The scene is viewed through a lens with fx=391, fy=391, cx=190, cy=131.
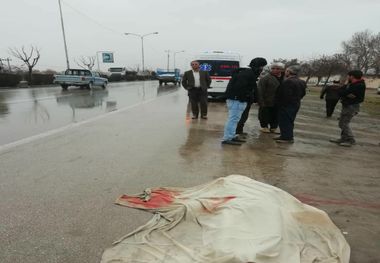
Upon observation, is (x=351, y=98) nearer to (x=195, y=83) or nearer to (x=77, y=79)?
(x=195, y=83)

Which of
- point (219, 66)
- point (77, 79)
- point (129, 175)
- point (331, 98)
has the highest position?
point (219, 66)

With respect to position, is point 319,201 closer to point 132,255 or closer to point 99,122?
point 132,255

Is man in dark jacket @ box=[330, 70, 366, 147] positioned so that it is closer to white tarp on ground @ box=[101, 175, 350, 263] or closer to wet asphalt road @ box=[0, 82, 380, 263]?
wet asphalt road @ box=[0, 82, 380, 263]

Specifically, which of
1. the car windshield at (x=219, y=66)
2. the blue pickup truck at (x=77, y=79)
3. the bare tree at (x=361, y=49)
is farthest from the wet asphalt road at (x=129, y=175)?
the bare tree at (x=361, y=49)

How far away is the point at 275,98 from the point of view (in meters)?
8.98

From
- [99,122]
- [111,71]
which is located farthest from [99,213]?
[111,71]

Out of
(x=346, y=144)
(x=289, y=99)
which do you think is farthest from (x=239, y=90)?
(x=346, y=144)

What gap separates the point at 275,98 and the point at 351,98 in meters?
1.62

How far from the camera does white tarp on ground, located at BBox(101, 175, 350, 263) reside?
3070 mm

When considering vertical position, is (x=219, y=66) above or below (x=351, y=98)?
below

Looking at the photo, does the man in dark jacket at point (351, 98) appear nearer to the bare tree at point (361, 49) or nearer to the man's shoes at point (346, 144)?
the man's shoes at point (346, 144)

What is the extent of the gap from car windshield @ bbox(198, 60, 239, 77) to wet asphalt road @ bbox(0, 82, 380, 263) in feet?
27.7

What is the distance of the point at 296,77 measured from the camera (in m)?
8.67

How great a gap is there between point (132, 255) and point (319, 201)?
2579 mm
